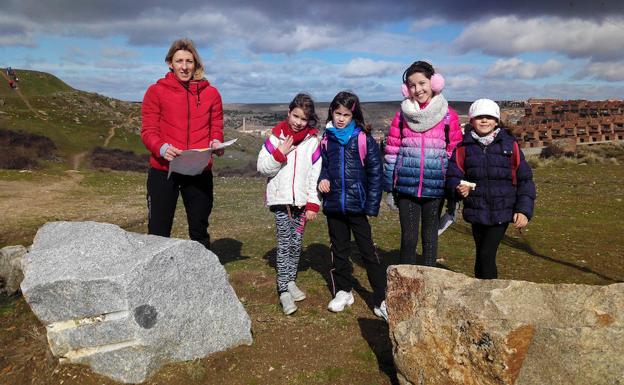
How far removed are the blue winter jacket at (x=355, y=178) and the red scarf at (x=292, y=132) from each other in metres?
0.28

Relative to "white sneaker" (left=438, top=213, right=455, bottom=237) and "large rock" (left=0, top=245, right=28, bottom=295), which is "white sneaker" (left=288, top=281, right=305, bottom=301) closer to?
"white sneaker" (left=438, top=213, right=455, bottom=237)

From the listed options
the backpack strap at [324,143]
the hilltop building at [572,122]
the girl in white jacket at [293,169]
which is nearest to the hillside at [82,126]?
the hilltop building at [572,122]

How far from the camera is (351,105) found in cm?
492

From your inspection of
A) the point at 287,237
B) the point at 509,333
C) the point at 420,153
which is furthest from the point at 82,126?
the point at 509,333

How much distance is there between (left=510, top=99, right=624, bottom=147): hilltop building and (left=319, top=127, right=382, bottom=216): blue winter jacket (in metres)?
25.7

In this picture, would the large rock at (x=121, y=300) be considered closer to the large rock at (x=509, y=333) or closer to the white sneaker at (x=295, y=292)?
the white sneaker at (x=295, y=292)

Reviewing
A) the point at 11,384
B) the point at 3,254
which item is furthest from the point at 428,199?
the point at 3,254

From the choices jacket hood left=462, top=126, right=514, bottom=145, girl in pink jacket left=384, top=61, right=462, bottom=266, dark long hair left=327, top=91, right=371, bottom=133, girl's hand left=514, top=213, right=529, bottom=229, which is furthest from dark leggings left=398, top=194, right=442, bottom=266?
dark long hair left=327, top=91, right=371, bottom=133

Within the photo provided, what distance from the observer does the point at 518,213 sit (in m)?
4.62

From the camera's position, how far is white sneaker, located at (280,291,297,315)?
5418mm

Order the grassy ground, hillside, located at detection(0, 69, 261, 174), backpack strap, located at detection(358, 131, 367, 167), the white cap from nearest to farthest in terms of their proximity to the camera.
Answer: the grassy ground
the white cap
backpack strap, located at detection(358, 131, 367, 167)
hillside, located at detection(0, 69, 261, 174)

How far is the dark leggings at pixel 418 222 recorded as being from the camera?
5.07m

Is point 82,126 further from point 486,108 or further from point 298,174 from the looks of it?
point 486,108

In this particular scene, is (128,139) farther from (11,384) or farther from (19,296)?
(11,384)
